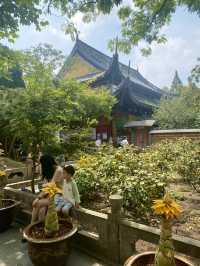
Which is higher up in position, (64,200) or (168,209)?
(168,209)

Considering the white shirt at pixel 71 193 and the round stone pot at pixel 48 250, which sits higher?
the white shirt at pixel 71 193

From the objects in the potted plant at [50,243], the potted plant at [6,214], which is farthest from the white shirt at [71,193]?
the potted plant at [6,214]

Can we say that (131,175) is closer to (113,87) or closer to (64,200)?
(64,200)

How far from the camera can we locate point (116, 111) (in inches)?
716

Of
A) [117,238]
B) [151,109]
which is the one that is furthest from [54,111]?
[151,109]

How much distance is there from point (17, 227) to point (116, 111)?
1430cm

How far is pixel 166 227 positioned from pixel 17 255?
233cm

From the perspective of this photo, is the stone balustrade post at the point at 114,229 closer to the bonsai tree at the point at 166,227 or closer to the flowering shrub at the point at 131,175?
the flowering shrub at the point at 131,175

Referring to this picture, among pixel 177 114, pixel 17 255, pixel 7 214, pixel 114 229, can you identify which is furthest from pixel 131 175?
pixel 177 114

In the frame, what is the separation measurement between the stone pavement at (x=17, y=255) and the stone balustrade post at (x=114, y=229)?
9.6 inches

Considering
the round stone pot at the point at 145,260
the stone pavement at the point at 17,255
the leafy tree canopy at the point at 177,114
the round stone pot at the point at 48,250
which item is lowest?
the stone pavement at the point at 17,255

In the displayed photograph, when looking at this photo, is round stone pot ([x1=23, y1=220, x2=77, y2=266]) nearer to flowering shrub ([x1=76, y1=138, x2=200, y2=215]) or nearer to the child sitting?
the child sitting

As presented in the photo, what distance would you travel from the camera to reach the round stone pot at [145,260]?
2.33 meters

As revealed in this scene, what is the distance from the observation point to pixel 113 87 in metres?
19.8
